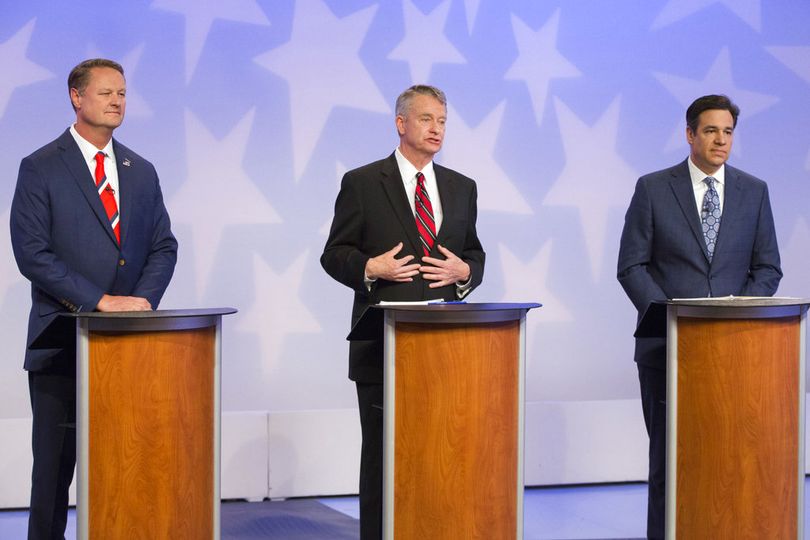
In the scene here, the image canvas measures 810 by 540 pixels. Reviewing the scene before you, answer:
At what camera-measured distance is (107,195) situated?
3.50 meters

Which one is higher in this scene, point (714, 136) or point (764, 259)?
point (714, 136)

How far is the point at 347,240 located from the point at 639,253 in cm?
114

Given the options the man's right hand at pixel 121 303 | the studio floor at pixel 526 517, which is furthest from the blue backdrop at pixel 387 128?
the man's right hand at pixel 121 303

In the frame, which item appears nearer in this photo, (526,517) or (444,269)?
(444,269)

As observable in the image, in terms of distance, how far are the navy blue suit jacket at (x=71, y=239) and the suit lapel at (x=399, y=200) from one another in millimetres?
859

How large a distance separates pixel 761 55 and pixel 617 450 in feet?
7.97

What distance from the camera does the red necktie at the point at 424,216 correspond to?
3588 millimetres

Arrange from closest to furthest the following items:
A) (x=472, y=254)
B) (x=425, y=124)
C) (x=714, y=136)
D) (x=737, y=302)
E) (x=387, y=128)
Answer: (x=737, y=302) < (x=425, y=124) < (x=472, y=254) < (x=714, y=136) < (x=387, y=128)

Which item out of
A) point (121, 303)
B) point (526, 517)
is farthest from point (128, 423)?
point (526, 517)

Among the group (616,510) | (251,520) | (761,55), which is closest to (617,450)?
(616,510)

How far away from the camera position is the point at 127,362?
290 centimetres

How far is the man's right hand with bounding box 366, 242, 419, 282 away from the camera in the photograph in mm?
3385

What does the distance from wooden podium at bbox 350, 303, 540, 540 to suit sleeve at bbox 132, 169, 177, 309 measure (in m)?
0.94

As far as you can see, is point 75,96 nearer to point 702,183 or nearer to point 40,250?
point 40,250
